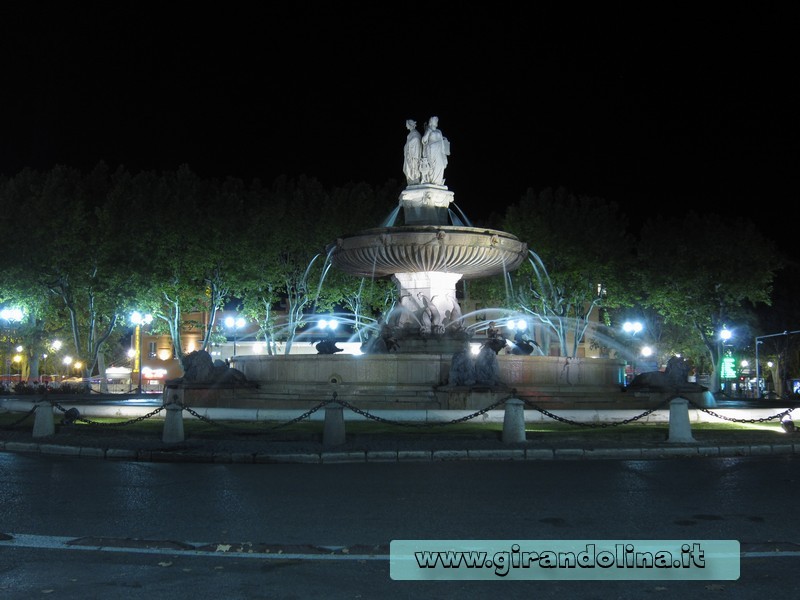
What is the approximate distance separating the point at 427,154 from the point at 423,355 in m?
8.76

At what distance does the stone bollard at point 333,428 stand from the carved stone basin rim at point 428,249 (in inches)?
392

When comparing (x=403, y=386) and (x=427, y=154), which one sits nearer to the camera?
(x=403, y=386)

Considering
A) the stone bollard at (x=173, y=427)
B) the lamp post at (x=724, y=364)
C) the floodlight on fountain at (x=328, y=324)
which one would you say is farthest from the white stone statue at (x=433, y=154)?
the floodlight on fountain at (x=328, y=324)

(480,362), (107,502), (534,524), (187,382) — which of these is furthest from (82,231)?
(534,524)

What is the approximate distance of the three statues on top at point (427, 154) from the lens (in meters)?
26.9

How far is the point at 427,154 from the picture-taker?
88.3 feet

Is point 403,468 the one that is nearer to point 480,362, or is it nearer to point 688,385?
point 480,362

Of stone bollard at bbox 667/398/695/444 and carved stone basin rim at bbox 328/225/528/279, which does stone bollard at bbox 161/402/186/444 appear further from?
carved stone basin rim at bbox 328/225/528/279

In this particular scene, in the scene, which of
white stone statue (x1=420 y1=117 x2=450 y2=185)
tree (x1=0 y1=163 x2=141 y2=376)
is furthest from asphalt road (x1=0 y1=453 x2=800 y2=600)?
tree (x1=0 y1=163 x2=141 y2=376)

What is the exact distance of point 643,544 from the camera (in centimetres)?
694

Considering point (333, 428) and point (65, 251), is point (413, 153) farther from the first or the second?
point (65, 251)

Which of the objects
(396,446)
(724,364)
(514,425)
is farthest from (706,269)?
(396,446)

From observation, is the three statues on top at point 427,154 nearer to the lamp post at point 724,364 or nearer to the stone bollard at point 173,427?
the stone bollard at point 173,427

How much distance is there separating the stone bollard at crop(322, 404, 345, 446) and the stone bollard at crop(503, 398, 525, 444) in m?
2.81
